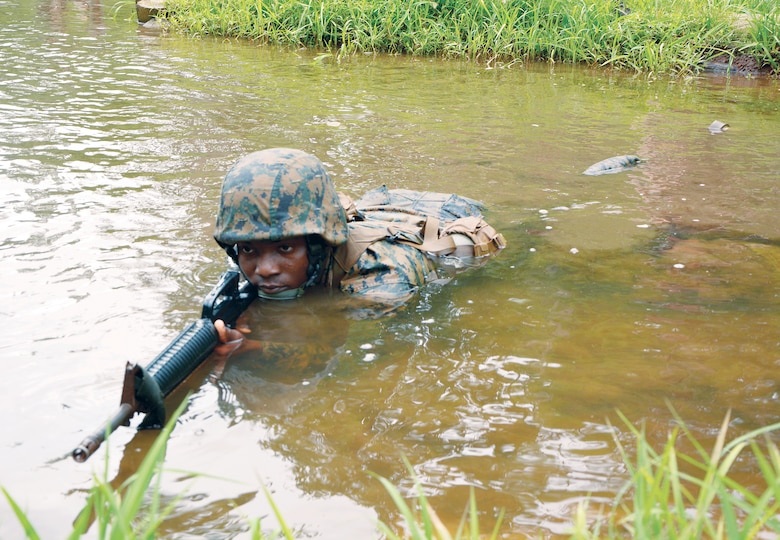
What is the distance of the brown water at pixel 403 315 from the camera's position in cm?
247

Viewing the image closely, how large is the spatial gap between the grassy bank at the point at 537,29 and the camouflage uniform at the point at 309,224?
7.57 m

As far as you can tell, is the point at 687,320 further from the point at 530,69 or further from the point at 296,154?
the point at 530,69

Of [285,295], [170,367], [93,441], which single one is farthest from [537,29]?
[93,441]

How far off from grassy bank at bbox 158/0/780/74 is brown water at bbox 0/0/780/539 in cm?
286

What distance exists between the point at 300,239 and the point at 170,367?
113cm

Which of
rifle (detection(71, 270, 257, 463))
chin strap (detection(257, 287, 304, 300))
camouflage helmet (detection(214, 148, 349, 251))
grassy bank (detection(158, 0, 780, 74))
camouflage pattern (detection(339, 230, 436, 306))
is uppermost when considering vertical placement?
grassy bank (detection(158, 0, 780, 74))

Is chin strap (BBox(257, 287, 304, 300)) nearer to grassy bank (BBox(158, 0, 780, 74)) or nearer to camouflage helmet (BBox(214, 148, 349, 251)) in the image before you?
camouflage helmet (BBox(214, 148, 349, 251))

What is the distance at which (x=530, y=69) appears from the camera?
10.8 meters

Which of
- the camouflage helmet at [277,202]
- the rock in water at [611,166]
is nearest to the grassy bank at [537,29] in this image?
the rock in water at [611,166]

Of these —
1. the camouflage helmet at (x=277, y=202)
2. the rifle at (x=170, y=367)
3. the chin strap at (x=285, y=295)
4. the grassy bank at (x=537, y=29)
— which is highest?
the grassy bank at (x=537, y=29)

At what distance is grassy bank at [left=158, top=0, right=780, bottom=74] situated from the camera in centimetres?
1048

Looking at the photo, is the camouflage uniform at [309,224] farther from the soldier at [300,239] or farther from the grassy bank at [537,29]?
the grassy bank at [537,29]

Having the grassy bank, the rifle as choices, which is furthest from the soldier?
the grassy bank

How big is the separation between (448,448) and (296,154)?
1.76 m
